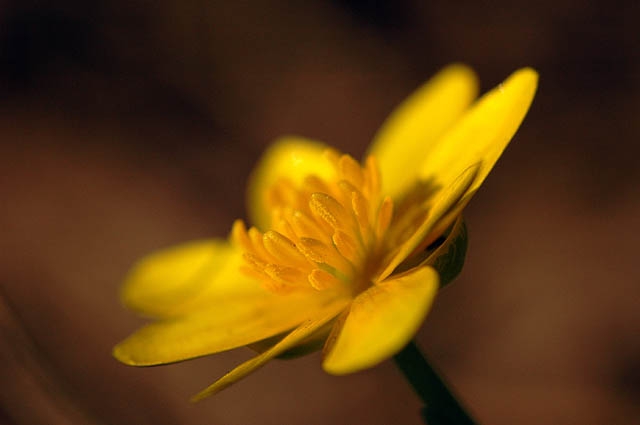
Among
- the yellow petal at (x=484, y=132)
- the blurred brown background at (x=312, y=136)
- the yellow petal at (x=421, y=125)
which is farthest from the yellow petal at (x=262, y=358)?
the blurred brown background at (x=312, y=136)

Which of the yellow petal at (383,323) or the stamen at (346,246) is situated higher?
the stamen at (346,246)

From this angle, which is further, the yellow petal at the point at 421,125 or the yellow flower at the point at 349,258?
the yellow petal at the point at 421,125

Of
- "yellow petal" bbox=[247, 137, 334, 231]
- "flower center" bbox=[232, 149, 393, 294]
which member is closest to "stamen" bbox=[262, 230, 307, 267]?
"flower center" bbox=[232, 149, 393, 294]

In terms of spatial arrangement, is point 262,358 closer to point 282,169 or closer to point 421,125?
point 421,125

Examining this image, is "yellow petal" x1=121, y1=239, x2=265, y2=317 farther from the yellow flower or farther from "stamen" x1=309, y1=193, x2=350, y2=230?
"stamen" x1=309, y1=193, x2=350, y2=230

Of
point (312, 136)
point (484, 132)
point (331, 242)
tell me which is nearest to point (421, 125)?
point (484, 132)

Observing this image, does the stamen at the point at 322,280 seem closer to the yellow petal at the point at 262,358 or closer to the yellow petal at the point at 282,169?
the yellow petal at the point at 262,358

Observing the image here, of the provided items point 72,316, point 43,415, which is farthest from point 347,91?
point 43,415

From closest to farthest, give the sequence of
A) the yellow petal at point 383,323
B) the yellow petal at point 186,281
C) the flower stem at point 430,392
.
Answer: the yellow petal at point 383,323
the flower stem at point 430,392
the yellow petal at point 186,281
